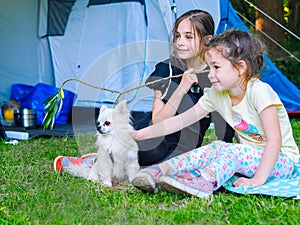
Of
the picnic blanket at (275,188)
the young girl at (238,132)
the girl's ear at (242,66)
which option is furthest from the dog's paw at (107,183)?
the girl's ear at (242,66)

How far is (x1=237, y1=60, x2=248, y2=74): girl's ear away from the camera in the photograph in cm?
190

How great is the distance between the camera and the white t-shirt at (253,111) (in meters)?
1.87

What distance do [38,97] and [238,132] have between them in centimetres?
256

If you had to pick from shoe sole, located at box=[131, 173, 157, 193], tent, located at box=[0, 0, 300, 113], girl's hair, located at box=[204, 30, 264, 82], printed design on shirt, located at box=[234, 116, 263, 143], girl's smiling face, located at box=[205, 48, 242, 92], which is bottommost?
tent, located at box=[0, 0, 300, 113]

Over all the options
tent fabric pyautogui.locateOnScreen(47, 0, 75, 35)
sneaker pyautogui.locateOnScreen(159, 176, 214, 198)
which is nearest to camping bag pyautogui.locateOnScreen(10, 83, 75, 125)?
tent fabric pyautogui.locateOnScreen(47, 0, 75, 35)

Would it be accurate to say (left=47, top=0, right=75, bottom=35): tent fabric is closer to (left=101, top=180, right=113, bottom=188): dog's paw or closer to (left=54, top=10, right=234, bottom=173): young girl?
(left=54, top=10, right=234, bottom=173): young girl

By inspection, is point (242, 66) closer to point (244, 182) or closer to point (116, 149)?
point (244, 182)

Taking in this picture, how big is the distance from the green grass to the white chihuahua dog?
8cm

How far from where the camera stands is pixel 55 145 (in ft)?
10.2

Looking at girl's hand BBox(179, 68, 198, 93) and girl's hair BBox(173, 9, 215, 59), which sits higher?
girl's hair BBox(173, 9, 215, 59)

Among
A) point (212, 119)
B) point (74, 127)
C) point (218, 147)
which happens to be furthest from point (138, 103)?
point (218, 147)

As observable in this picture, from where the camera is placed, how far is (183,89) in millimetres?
2217

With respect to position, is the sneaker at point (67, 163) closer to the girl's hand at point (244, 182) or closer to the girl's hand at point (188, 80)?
the girl's hand at point (188, 80)

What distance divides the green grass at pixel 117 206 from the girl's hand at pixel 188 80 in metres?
0.54
